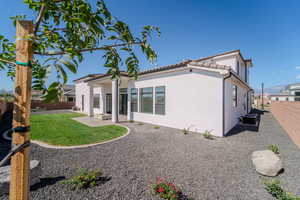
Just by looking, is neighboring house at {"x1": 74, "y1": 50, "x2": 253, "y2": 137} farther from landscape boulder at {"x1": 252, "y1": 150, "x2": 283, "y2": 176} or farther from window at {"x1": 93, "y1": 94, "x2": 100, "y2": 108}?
window at {"x1": 93, "y1": 94, "x2": 100, "y2": 108}

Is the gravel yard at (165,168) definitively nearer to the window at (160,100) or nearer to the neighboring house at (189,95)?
the neighboring house at (189,95)

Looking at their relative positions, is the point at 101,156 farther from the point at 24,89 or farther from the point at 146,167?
the point at 24,89

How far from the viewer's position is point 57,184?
2.90 metres

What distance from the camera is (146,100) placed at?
33.5ft

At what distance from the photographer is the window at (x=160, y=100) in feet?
30.0

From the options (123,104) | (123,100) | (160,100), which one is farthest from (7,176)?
(123,104)

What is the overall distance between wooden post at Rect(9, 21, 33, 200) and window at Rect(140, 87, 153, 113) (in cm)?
876

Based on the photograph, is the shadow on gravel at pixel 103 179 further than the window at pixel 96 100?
No

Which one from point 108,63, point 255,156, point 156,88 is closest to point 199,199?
point 255,156

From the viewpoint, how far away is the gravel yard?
2740 mm

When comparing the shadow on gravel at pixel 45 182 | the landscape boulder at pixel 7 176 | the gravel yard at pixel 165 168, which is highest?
the landscape boulder at pixel 7 176

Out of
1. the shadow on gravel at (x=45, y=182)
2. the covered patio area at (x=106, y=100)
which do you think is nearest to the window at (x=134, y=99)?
the covered patio area at (x=106, y=100)

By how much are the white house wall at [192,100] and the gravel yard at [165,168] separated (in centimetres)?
158

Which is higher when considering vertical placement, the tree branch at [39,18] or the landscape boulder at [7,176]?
the tree branch at [39,18]
